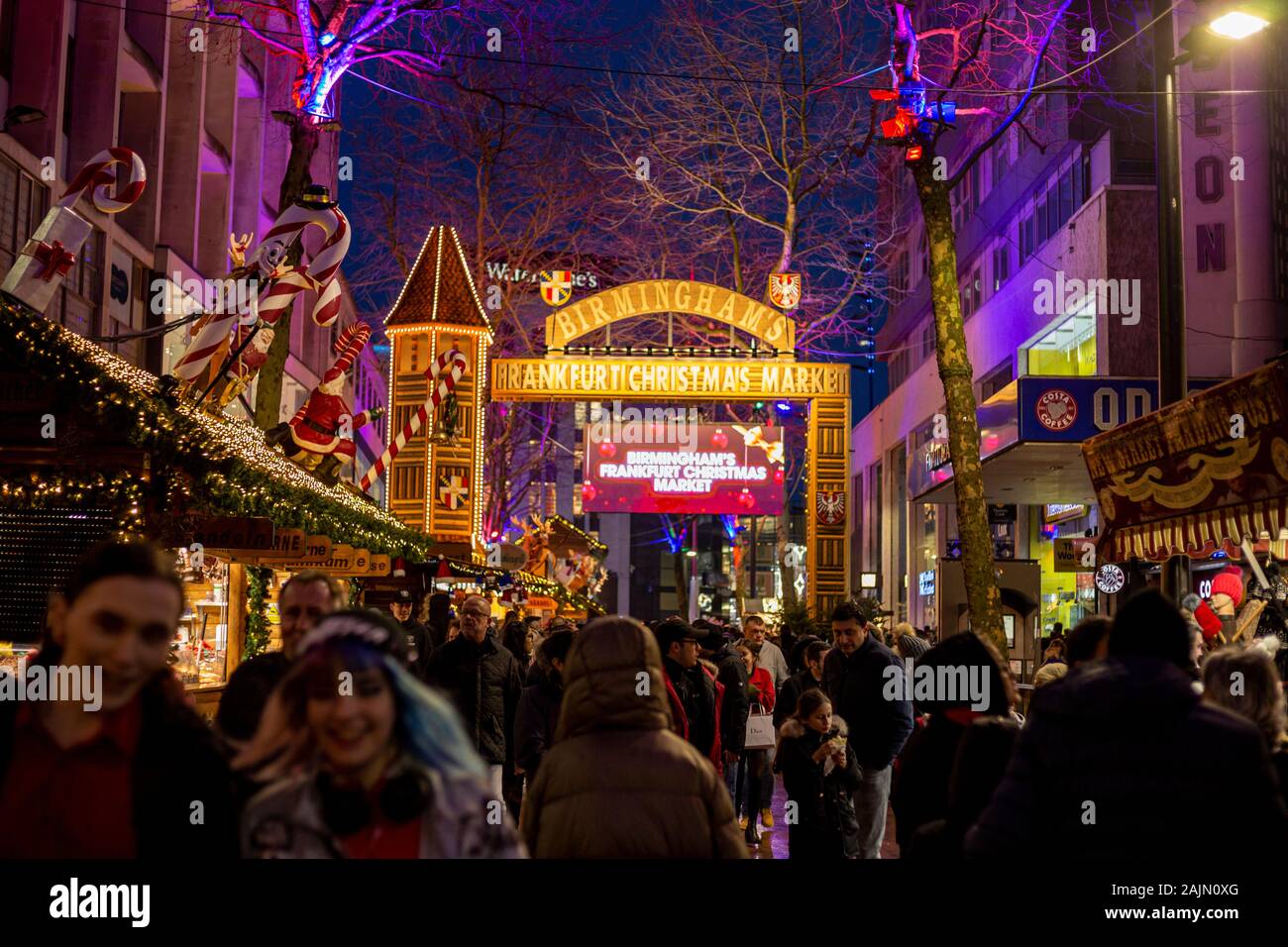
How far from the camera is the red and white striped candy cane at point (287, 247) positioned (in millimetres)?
15441

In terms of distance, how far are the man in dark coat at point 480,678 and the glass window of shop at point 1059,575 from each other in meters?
25.6

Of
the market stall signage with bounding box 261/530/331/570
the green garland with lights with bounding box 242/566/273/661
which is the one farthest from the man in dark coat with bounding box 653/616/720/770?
the green garland with lights with bounding box 242/566/273/661

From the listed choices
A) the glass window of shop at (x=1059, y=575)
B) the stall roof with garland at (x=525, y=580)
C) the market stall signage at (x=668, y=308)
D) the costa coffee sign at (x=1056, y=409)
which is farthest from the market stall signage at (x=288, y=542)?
the glass window of shop at (x=1059, y=575)

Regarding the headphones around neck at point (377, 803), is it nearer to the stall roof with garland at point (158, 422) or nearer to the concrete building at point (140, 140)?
the stall roof with garland at point (158, 422)

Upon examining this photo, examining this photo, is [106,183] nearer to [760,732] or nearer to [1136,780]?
[760,732]

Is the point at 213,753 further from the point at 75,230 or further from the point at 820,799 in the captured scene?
the point at 75,230

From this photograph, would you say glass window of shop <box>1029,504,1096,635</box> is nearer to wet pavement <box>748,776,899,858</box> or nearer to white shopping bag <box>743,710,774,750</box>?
wet pavement <box>748,776,899,858</box>

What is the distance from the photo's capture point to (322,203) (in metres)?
16.8

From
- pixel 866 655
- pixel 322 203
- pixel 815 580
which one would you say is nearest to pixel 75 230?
pixel 322 203

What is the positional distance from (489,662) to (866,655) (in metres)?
3.08

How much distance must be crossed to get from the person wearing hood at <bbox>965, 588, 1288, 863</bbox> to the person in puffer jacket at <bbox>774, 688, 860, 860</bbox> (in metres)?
4.76

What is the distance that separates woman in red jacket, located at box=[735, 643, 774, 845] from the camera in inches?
504

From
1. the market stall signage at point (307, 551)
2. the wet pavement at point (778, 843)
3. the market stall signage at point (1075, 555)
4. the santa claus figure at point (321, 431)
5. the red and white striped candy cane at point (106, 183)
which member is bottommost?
the wet pavement at point (778, 843)

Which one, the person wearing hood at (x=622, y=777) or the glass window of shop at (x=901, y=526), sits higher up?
the glass window of shop at (x=901, y=526)
